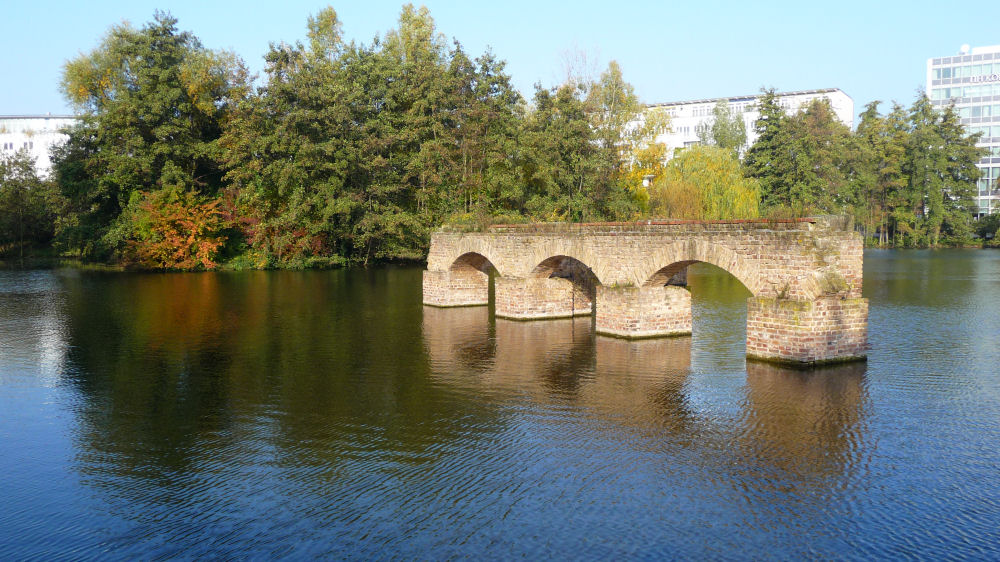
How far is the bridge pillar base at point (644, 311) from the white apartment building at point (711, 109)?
288 feet

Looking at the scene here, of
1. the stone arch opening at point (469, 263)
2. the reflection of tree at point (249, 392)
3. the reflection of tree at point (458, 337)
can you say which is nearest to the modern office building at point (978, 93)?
the stone arch opening at point (469, 263)

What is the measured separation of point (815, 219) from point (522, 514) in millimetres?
11205

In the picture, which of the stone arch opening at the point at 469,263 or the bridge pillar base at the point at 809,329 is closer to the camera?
the bridge pillar base at the point at 809,329

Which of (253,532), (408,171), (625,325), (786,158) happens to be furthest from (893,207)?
(253,532)

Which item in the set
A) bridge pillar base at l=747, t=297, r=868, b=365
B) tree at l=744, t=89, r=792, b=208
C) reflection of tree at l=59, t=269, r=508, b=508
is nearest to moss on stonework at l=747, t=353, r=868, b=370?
bridge pillar base at l=747, t=297, r=868, b=365

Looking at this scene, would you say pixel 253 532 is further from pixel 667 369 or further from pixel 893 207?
pixel 893 207

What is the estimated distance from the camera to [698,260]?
20.2m

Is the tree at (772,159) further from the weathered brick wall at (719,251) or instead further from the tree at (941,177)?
the weathered brick wall at (719,251)

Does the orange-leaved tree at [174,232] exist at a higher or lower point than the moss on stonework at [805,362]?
higher

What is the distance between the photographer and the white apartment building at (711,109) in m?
107

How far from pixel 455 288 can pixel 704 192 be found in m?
28.9

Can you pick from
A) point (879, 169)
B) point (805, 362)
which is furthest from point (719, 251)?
point (879, 169)

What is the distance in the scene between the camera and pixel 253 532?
9.48 m

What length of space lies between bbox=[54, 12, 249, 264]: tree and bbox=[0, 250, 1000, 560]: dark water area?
2976 cm
